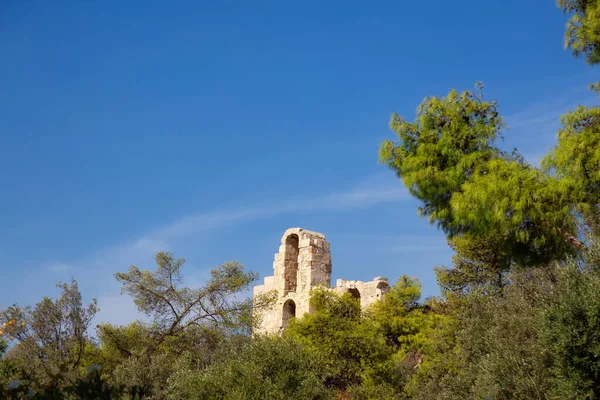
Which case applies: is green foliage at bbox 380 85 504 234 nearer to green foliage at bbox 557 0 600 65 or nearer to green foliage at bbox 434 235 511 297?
green foliage at bbox 557 0 600 65

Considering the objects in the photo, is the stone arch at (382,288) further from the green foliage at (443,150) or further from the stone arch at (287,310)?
the green foliage at (443,150)

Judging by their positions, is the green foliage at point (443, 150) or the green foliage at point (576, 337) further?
the green foliage at point (443, 150)

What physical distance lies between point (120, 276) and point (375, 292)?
43.7 feet

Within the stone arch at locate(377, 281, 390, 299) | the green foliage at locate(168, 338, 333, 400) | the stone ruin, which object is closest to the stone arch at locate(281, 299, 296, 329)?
the stone ruin

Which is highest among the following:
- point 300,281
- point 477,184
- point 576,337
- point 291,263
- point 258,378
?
point 291,263

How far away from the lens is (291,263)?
37562 millimetres

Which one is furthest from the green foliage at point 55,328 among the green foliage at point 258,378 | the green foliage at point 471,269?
the green foliage at point 471,269

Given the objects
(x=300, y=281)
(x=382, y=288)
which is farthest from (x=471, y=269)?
(x=300, y=281)

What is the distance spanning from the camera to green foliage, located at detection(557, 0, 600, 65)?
16.3 metres

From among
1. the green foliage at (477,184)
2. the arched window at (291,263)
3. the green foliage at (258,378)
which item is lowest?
the green foliage at (258,378)

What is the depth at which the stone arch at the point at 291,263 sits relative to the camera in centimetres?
3719

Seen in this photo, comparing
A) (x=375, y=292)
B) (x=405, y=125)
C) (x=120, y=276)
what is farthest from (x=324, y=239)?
(x=405, y=125)

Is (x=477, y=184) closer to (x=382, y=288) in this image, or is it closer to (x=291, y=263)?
(x=382, y=288)

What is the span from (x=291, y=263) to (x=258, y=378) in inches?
825
